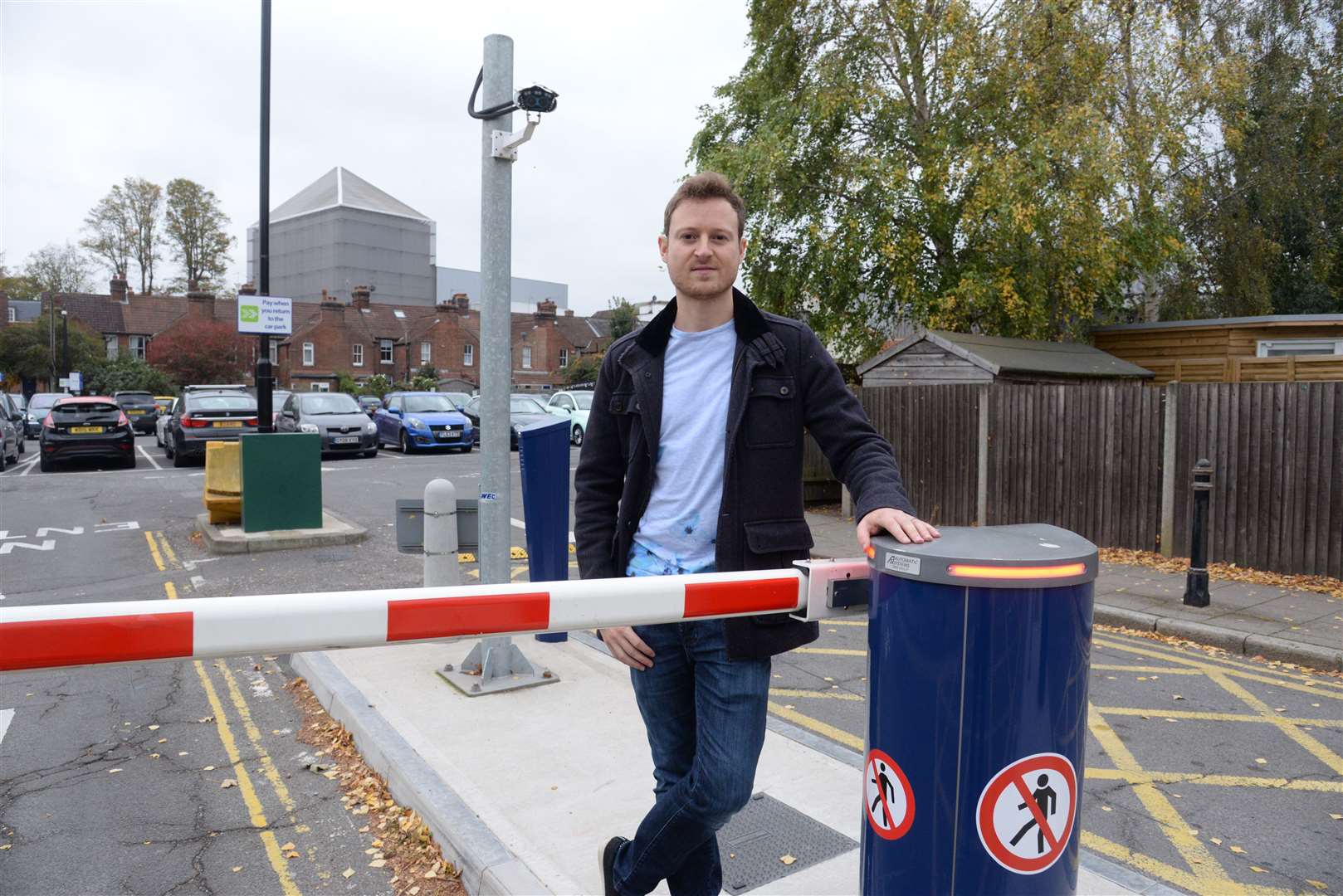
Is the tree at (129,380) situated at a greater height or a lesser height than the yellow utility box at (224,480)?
greater

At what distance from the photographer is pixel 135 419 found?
116 ft

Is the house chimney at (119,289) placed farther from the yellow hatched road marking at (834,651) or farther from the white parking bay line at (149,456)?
the yellow hatched road marking at (834,651)

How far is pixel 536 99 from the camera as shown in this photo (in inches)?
187

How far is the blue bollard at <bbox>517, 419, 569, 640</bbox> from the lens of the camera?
5.20 metres

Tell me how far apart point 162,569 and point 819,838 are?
8.13m

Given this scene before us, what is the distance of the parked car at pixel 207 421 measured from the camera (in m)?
20.0

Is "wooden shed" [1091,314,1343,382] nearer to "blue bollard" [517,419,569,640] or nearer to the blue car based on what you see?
"blue bollard" [517,419,569,640]

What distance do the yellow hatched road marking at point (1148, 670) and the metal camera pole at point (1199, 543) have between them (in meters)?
1.48

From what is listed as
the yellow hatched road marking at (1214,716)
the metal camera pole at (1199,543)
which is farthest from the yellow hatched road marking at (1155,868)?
the metal camera pole at (1199,543)

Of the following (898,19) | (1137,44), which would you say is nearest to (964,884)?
(898,19)

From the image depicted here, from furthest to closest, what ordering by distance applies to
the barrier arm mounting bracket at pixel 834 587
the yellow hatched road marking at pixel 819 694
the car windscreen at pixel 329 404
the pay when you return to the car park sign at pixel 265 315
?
the car windscreen at pixel 329 404
the pay when you return to the car park sign at pixel 265 315
the yellow hatched road marking at pixel 819 694
the barrier arm mounting bracket at pixel 834 587

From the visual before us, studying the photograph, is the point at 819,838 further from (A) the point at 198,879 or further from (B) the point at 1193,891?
(A) the point at 198,879

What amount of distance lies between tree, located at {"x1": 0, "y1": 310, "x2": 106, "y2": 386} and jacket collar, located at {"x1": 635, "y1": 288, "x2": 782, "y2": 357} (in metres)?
58.7

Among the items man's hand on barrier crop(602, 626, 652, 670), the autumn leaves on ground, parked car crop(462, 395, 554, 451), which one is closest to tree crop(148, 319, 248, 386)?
parked car crop(462, 395, 554, 451)
